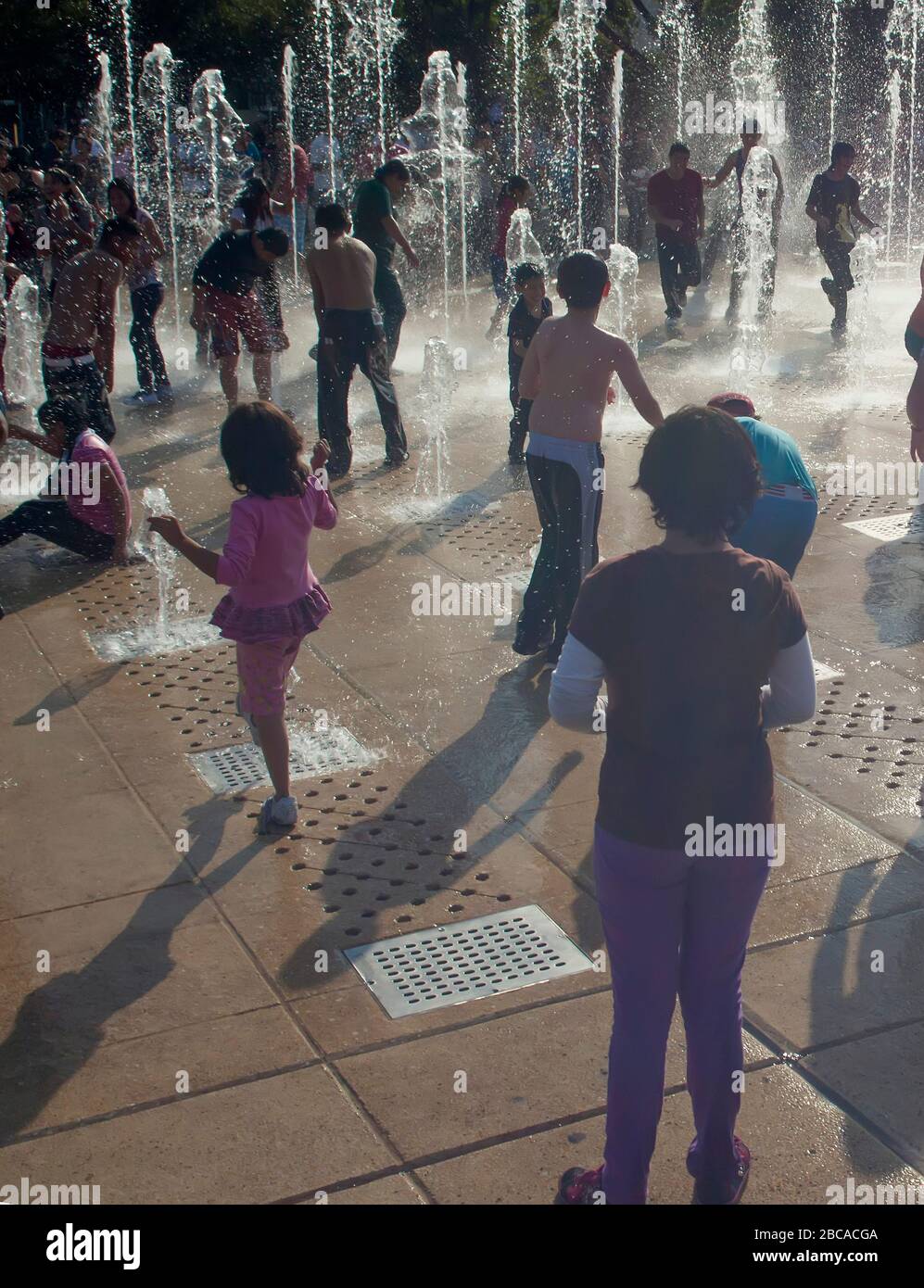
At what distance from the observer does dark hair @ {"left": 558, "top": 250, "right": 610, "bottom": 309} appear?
564 cm

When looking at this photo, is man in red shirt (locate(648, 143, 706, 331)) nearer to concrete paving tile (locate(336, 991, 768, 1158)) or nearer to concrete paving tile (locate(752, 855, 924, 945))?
concrete paving tile (locate(752, 855, 924, 945))

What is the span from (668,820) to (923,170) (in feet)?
78.5

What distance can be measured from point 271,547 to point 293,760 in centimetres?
110

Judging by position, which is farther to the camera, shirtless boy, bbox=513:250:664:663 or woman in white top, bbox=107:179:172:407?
woman in white top, bbox=107:179:172:407

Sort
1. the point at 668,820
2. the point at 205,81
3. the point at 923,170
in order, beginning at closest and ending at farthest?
the point at 668,820 < the point at 205,81 < the point at 923,170

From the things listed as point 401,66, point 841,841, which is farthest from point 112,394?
point 401,66

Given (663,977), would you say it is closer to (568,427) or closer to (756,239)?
(568,427)

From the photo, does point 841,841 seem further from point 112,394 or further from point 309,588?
point 112,394

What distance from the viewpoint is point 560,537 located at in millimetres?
6047

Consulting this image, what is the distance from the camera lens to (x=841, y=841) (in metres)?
4.70

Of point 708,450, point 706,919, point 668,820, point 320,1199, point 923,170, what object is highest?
point 923,170

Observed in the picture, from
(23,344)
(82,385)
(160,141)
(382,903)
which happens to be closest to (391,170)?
(82,385)

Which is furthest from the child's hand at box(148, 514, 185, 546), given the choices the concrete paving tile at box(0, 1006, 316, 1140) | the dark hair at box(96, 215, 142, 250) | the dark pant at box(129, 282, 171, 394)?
the dark pant at box(129, 282, 171, 394)
